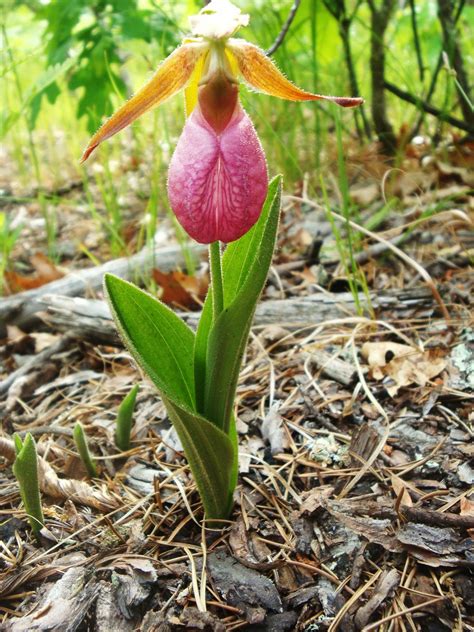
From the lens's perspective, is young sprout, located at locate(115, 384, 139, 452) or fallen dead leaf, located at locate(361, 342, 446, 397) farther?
fallen dead leaf, located at locate(361, 342, 446, 397)

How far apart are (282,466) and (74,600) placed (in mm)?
553

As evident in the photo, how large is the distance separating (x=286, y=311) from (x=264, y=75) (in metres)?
1.02

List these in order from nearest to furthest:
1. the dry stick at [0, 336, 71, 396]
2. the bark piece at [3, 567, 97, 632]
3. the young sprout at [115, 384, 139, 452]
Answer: the bark piece at [3, 567, 97, 632]
the young sprout at [115, 384, 139, 452]
the dry stick at [0, 336, 71, 396]

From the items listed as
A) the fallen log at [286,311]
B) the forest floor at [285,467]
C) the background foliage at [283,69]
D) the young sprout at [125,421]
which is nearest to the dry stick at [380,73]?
the background foliage at [283,69]

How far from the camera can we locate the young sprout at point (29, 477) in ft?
3.62

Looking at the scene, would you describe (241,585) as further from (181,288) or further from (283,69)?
(283,69)

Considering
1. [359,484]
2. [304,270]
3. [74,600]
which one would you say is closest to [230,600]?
[74,600]

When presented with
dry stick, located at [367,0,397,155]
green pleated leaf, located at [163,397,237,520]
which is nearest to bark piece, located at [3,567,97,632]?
green pleated leaf, located at [163,397,237,520]

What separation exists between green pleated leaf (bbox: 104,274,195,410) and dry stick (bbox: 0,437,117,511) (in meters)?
0.34

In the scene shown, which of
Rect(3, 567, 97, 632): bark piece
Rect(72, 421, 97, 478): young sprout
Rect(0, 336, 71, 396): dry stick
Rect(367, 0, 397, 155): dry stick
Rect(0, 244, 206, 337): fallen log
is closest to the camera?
Rect(3, 567, 97, 632): bark piece

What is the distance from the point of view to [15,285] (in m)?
2.52

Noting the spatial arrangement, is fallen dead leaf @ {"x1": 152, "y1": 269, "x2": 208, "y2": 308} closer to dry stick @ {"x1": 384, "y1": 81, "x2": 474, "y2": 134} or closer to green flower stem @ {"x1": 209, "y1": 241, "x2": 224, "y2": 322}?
green flower stem @ {"x1": 209, "y1": 241, "x2": 224, "y2": 322}

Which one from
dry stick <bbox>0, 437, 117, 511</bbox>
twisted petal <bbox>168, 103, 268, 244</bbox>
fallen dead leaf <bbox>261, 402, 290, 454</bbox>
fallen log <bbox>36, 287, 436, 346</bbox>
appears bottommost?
dry stick <bbox>0, 437, 117, 511</bbox>

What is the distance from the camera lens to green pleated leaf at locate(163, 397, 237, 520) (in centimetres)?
108
